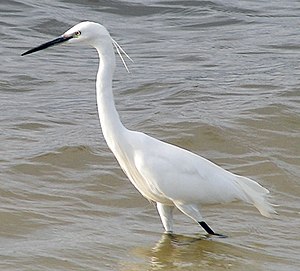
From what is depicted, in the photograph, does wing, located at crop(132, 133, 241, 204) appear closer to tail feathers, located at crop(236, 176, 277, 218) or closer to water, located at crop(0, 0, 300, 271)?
tail feathers, located at crop(236, 176, 277, 218)

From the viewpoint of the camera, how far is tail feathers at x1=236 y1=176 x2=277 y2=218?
6850 millimetres

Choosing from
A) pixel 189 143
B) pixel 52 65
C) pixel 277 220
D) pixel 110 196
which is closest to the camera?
pixel 277 220

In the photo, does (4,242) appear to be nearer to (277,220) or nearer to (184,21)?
(277,220)

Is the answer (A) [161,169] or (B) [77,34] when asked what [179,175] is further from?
(B) [77,34]

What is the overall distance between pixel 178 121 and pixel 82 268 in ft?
13.1

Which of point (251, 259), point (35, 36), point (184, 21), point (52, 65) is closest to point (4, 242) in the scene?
point (251, 259)

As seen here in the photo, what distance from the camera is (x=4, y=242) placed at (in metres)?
6.61

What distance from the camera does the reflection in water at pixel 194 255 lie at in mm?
6387

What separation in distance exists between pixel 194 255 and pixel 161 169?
638 millimetres

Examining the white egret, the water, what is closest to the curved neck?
the white egret

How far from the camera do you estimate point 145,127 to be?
9.84 metres

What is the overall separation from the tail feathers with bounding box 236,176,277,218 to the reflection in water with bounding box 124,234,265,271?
333mm

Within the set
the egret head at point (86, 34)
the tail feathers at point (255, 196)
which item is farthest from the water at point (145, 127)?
the egret head at point (86, 34)

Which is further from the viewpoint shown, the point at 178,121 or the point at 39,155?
the point at 178,121
